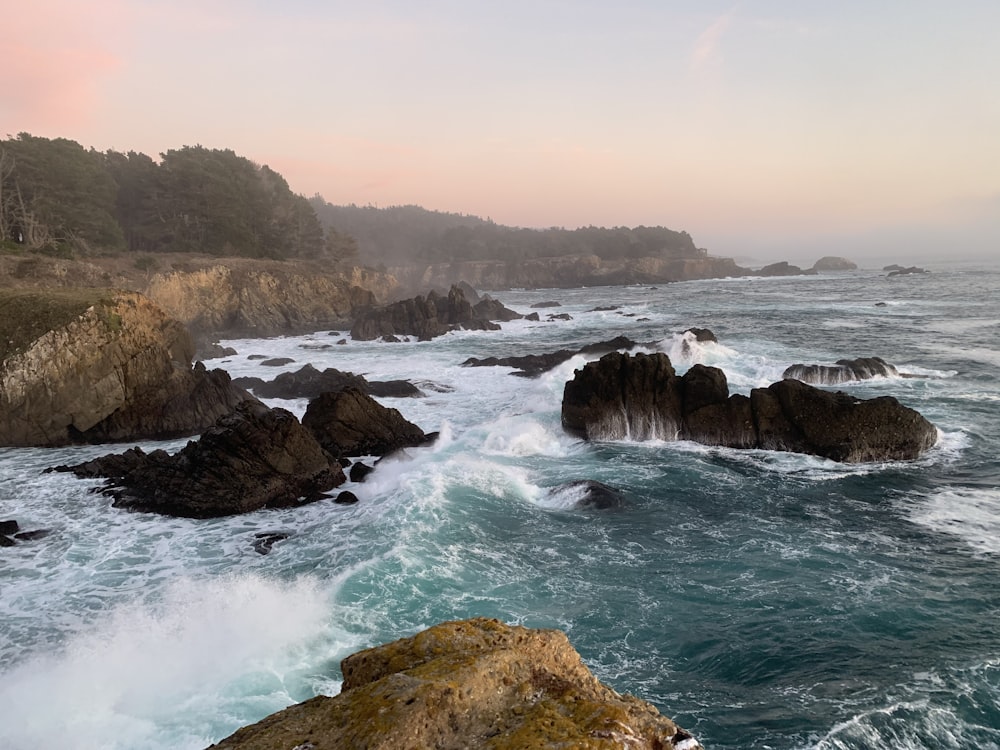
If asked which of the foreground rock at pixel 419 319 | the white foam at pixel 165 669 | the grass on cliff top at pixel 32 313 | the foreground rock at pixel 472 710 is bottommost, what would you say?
the white foam at pixel 165 669

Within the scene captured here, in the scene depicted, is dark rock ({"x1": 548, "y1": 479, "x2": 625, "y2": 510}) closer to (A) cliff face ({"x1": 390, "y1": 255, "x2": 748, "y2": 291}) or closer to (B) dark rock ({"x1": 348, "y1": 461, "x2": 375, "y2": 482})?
(B) dark rock ({"x1": 348, "y1": 461, "x2": 375, "y2": 482})

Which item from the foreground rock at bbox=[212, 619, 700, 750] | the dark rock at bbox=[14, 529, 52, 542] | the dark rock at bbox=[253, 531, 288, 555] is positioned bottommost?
the dark rock at bbox=[253, 531, 288, 555]

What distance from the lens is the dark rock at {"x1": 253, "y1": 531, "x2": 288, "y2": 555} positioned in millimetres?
14086

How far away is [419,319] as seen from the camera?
53719 mm

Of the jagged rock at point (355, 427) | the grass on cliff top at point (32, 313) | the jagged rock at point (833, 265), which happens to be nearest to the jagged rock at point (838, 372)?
the jagged rock at point (355, 427)

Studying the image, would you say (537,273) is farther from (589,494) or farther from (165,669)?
(165,669)

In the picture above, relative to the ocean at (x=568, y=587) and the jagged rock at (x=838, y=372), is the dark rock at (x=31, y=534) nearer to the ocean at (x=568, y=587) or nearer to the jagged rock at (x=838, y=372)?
the ocean at (x=568, y=587)

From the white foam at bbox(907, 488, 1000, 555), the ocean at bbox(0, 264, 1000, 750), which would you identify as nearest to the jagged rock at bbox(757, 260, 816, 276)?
the ocean at bbox(0, 264, 1000, 750)

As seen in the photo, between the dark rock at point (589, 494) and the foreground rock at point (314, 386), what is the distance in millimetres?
14560

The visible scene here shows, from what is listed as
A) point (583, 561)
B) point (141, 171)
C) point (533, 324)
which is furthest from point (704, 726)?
point (141, 171)

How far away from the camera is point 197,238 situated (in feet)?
206

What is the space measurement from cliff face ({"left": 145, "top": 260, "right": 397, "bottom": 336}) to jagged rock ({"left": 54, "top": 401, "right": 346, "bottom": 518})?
32.4 m

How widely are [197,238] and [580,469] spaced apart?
58028mm

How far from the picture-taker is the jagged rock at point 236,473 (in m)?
16.5
